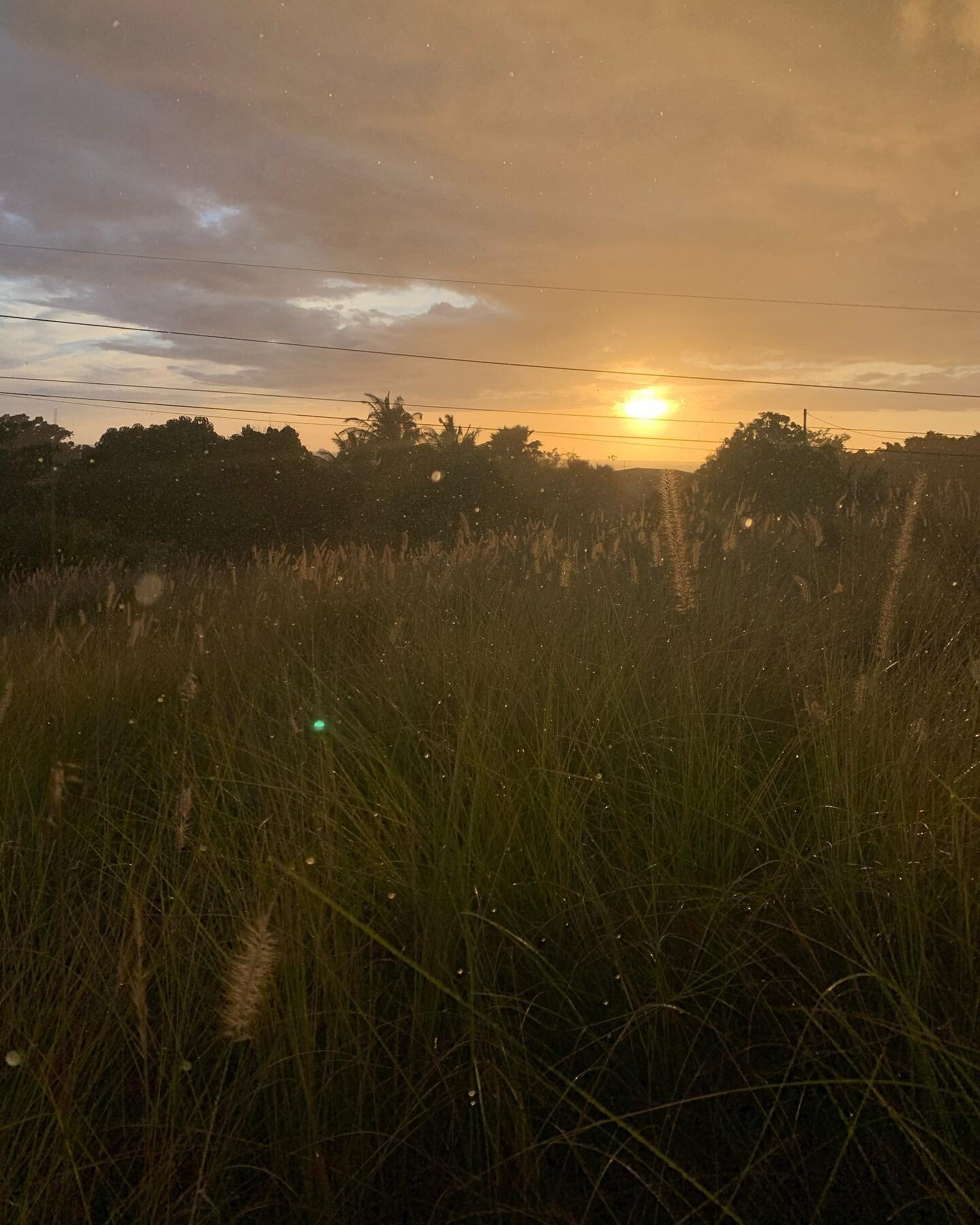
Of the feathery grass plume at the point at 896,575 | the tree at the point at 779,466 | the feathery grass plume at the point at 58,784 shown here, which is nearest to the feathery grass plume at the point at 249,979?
the feathery grass plume at the point at 58,784

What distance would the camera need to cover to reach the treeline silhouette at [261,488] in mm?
17953

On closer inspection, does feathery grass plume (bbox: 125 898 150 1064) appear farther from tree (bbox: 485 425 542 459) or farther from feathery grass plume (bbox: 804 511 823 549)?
tree (bbox: 485 425 542 459)

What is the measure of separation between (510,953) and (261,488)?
856 inches

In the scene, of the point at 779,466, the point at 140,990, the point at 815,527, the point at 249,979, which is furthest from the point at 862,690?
the point at 779,466

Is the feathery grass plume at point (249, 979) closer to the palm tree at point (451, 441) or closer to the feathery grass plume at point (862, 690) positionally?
the feathery grass plume at point (862, 690)

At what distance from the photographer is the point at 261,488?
2220cm

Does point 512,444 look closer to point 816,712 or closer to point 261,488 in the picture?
point 261,488

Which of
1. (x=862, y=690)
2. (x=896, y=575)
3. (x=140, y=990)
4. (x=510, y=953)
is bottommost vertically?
(x=510, y=953)

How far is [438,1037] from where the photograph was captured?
1473mm

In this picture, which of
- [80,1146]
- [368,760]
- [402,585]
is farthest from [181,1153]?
[402,585]

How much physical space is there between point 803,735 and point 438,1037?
129cm

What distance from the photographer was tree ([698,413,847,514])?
17.0 meters

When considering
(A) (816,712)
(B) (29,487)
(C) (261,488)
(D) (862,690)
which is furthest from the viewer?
(C) (261,488)

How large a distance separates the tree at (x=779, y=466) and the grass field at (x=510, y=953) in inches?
559
